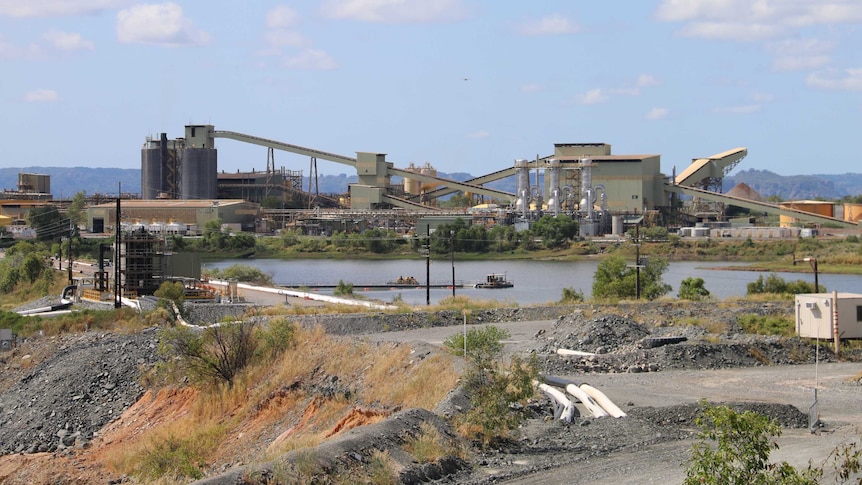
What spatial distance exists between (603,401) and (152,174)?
75050 millimetres

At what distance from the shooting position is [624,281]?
35.2 m

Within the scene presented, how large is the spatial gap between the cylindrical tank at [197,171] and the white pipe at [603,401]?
229ft

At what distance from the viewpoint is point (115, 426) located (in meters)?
19.0

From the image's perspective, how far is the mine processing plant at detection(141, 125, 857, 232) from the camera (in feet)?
243

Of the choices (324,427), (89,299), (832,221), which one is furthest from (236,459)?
(832,221)

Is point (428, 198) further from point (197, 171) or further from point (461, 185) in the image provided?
point (197, 171)

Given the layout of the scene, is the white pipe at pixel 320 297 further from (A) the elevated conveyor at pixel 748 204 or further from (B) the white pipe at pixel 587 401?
(A) the elevated conveyor at pixel 748 204

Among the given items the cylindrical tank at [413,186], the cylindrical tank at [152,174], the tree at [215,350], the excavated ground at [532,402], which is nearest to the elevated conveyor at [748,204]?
the cylindrical tank at [413,186]

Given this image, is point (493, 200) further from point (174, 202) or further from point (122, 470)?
point (122, 470)

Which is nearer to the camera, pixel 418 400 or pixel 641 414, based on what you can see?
pixel 641 414

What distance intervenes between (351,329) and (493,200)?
65.9 metres

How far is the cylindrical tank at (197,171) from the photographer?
82875mm

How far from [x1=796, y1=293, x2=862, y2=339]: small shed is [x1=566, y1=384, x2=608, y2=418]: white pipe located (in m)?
6.75

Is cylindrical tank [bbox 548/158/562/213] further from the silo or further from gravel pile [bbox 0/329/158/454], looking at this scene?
gravel pile [bbox 0/329/158/454]
